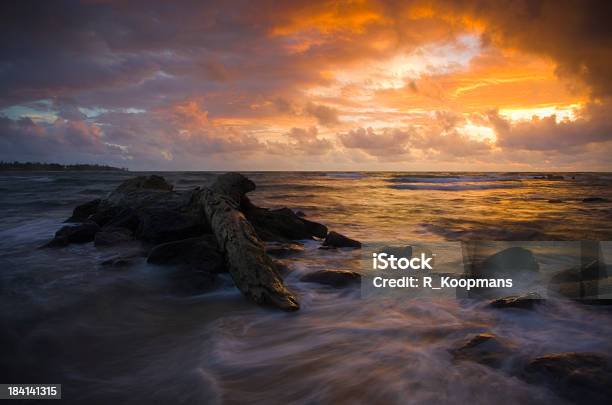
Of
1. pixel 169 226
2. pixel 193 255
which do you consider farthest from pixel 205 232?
pixel 193 255

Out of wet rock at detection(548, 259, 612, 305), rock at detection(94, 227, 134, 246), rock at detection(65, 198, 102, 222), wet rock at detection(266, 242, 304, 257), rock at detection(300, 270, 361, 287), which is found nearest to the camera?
wet rock at detection(548, 259, 612, 305)

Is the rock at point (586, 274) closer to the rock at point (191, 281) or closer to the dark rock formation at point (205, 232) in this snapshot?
the dark rock formation at point (205, 232)

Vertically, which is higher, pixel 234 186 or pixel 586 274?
pixel 234 186

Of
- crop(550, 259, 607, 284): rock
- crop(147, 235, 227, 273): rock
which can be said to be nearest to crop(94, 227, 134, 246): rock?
crop(147, 235, 227, 273): rock

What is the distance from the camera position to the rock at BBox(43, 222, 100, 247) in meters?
7.22

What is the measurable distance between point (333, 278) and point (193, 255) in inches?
84.8

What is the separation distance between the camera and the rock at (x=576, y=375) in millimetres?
2369

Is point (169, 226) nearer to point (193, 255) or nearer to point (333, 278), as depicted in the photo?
point (193, 255)

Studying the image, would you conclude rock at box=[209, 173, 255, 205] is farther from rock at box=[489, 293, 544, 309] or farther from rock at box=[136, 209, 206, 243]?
rock at box=[489, 293, 544, 309]

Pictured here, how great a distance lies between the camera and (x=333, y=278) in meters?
5.26

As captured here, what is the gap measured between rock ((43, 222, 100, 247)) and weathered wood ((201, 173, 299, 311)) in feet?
10.4

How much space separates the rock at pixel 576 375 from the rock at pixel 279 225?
5.76m

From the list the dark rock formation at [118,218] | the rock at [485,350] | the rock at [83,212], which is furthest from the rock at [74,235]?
the rock at [485,350]

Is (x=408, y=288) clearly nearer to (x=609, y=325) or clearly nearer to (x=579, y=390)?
(x=609, y=325)
